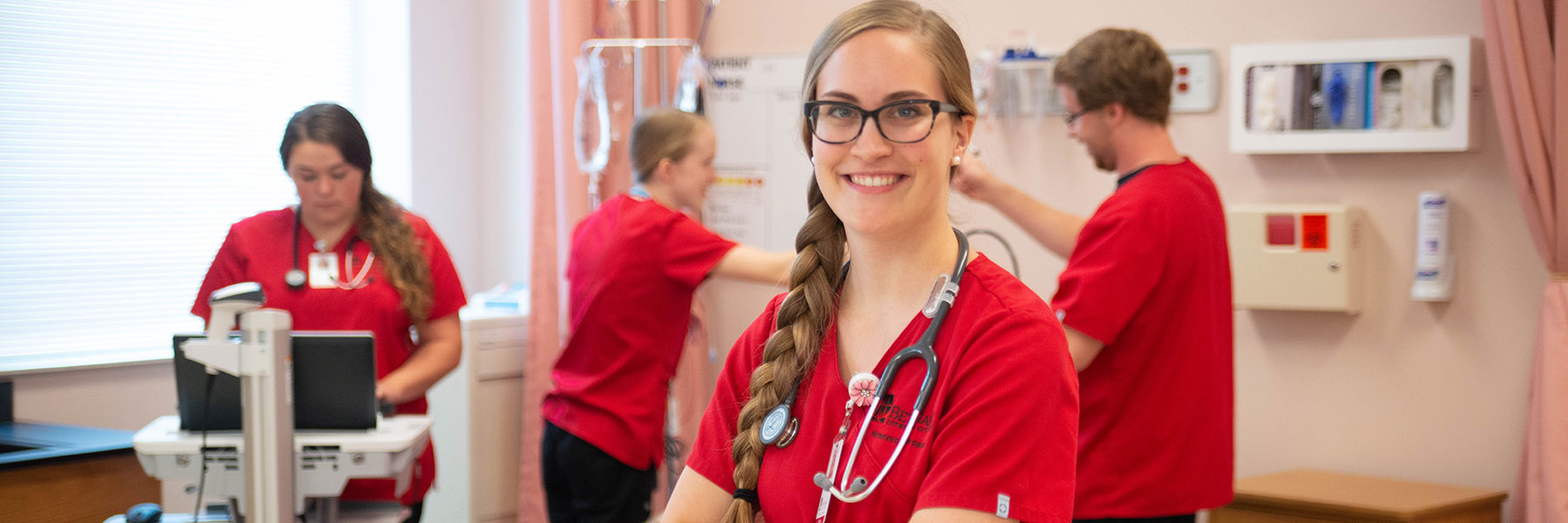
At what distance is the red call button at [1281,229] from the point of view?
2.95 m

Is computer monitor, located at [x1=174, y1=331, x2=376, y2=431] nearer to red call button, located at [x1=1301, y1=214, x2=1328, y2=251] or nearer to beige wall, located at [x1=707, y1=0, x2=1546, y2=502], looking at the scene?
beige wall, located at [x1=707, y1=0, x2=1546, y2=502]

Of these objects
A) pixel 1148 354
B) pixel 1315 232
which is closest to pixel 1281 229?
pixel 1315 232

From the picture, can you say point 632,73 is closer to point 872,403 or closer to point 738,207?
point 738,207

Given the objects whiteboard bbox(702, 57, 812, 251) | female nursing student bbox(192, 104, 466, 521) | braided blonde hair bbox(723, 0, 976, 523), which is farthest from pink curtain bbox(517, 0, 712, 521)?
braided blonde hair bbox(723, 0, 976, 523)

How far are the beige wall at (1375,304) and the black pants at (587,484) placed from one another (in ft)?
3.24

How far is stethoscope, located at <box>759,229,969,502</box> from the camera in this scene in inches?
43.4

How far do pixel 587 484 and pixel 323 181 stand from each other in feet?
2.87

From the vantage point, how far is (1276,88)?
2963 millimetres

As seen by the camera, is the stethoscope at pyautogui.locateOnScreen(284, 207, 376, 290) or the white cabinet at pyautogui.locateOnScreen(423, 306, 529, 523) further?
the white cabinet at pyautogui.locateOnScreen(423, 306, 529, 523)

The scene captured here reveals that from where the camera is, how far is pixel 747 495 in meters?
1.22

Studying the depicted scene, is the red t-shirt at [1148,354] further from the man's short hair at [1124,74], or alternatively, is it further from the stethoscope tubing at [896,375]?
the stethoscope tubing at [896,375]

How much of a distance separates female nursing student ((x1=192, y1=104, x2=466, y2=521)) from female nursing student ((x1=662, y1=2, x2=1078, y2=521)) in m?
1.30

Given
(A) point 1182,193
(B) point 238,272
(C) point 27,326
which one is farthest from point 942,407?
(C) point 27,326

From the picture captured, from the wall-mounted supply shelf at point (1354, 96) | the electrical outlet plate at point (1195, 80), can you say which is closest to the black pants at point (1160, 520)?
the wall-mounted supply shelf at point (1354, 96)
